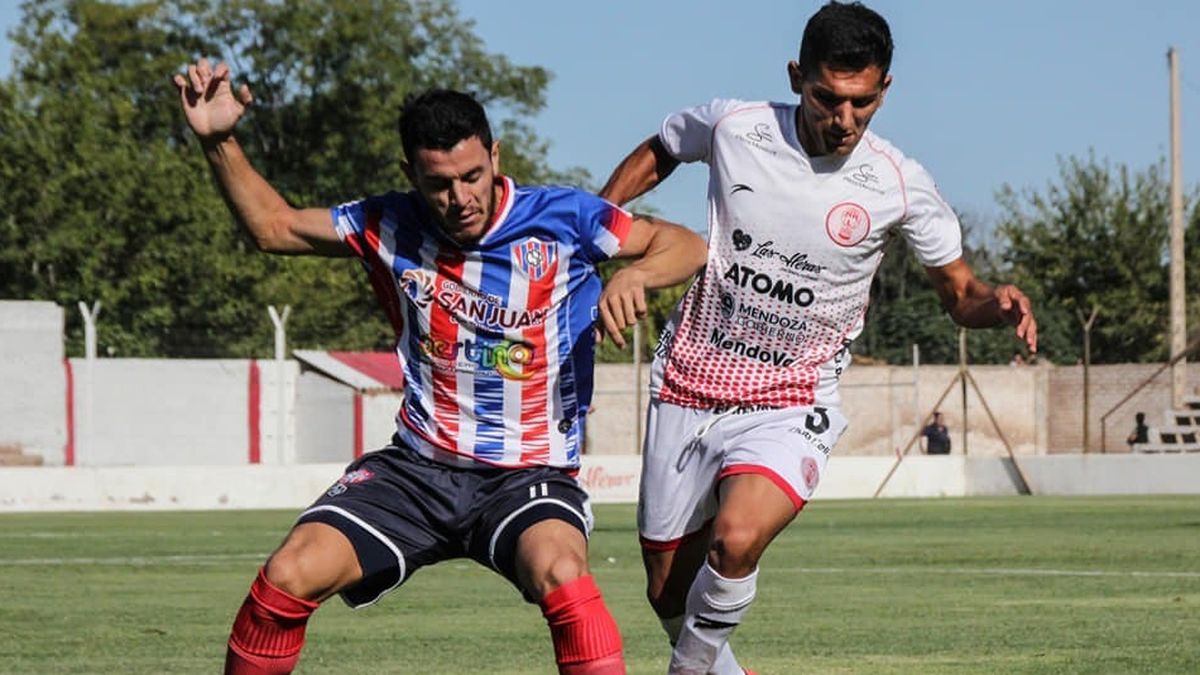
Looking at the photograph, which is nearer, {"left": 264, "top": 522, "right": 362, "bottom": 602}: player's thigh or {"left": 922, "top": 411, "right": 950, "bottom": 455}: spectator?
{"left": 264, "top": 522, "right": 362, "bottom": 602}: player's thigh

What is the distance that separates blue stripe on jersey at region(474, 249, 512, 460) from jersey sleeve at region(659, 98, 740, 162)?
1546 mm

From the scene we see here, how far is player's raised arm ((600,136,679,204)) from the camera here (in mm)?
8289

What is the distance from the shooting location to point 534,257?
7000 millimetres

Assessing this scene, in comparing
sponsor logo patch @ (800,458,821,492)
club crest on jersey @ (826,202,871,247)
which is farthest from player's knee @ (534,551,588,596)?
club crest on jersey @ (826,202,871,247)

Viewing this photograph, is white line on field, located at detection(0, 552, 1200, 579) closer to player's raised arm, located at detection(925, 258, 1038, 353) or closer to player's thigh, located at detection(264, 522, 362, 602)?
player's raised arm, located at detection(925, 258, 1038, 353)

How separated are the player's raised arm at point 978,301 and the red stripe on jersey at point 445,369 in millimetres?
1953

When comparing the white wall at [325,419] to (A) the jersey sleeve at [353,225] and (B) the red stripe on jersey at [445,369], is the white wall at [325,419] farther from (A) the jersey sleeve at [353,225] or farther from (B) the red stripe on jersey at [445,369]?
(B) the red stripe on jersey at [445,369]

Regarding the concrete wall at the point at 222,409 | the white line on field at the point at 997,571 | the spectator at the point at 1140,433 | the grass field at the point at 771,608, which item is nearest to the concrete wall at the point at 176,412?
the concrete wall at the point at 222,409

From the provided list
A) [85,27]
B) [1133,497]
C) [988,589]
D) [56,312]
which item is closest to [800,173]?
[988,589]

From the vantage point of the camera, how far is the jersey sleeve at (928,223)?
8.16 metres

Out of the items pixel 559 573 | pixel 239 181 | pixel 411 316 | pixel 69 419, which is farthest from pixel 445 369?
pixel 69 419

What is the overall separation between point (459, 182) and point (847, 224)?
69.8 inches

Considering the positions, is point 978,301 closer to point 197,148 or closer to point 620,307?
point 620,307

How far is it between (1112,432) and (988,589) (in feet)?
116
